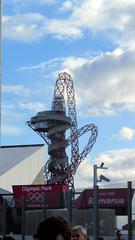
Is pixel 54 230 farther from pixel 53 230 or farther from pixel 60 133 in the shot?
pixel 60 133

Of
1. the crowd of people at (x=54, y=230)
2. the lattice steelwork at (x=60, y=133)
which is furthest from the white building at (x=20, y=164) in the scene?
the crowd of people at (x=54, y=230)

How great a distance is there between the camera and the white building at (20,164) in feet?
266

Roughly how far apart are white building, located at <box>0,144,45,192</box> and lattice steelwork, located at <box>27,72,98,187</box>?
1029 centimetres

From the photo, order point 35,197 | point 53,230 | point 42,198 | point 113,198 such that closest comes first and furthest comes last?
point 53,230 → point 42,198 → point 35,197 → point 113,198

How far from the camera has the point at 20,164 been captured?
8338cm

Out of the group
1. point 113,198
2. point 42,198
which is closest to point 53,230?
point 42,198

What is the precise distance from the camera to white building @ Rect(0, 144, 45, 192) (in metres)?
80.9

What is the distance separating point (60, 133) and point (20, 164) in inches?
958

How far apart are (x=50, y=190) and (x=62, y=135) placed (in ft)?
182

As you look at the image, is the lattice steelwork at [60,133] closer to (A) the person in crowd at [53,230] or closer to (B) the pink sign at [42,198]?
(B) the pink sign at [42,198]

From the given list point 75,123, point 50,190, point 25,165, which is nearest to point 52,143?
point 75,123

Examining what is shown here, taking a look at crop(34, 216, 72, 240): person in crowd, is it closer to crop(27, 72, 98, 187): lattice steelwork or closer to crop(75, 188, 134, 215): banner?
crop(75, 188, 134, 215): banner

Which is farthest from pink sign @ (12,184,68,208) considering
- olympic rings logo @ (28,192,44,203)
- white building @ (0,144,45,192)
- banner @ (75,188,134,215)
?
white building @ (0,144,45,192)

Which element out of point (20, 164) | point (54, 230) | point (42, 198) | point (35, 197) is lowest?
point (54, 230)
